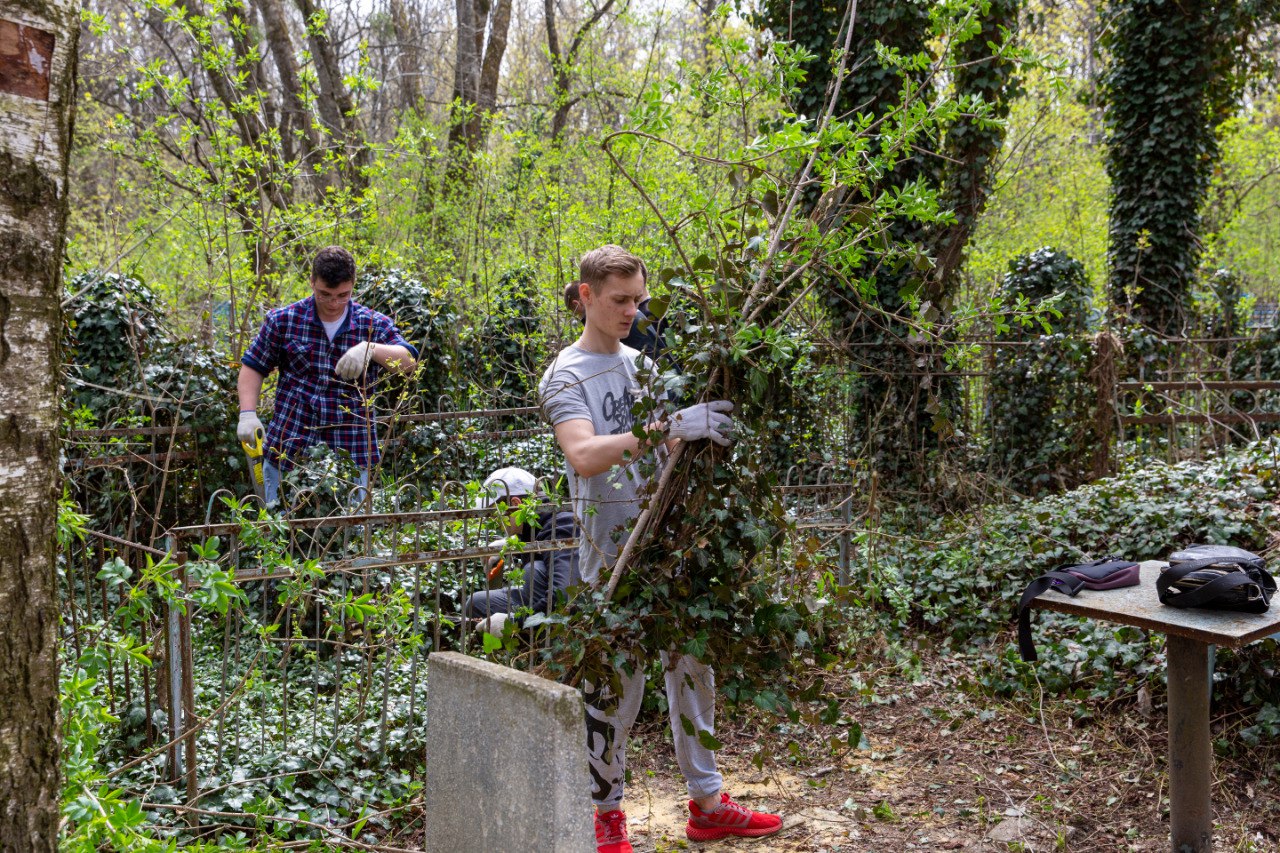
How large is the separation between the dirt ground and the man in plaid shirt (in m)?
2.27

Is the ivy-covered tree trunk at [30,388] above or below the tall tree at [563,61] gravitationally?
below

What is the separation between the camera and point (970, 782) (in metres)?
4.31

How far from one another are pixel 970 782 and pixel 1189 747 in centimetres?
112

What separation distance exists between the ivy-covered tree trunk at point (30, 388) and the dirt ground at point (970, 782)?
2.36 metres

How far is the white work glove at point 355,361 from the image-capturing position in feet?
17.5

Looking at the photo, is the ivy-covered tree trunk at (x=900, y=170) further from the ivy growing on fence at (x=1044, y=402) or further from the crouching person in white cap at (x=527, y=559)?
the crouching person in white cap at (x=527, y=559)

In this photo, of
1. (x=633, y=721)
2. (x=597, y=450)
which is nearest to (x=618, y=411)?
(x=597, y=450)

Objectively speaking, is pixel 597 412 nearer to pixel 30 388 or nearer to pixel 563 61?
pixel 30 388

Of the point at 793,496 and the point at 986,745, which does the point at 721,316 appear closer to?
the point at 986,745

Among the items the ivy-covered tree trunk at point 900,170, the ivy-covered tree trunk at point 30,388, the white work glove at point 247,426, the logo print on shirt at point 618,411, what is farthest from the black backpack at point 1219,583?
the ivy-covered tree trunk at point 900,170

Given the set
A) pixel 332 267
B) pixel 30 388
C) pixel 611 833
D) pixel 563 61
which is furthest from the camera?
pixel 563 61

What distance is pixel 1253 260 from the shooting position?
80.9 feet

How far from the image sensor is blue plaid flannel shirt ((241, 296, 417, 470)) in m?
5.46

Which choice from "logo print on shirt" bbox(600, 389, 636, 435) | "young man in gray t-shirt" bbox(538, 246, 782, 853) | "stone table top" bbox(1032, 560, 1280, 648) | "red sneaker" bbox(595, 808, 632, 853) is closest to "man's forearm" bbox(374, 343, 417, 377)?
"young man in gray t-shirt" bbox(538, 246, 782, 853)
